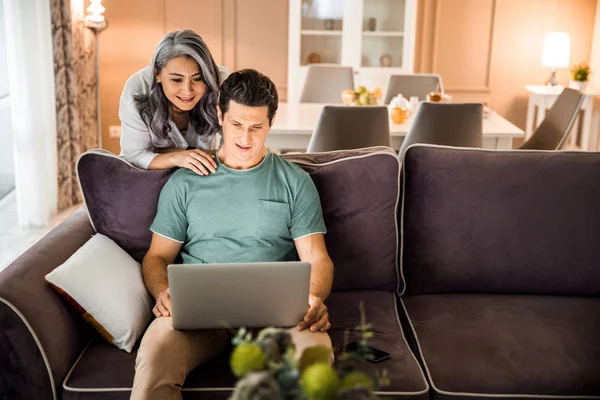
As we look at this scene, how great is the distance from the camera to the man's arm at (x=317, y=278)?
1942 mm

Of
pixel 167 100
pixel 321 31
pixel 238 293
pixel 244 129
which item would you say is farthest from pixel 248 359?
pixel 321 31

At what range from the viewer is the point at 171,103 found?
98.6 inches

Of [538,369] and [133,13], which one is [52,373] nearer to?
[538,369]

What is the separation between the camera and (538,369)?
76.7 inches

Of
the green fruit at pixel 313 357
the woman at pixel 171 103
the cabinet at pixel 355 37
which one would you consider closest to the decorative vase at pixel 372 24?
the cabinet at pixel 355 37

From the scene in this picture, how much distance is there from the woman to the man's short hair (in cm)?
27

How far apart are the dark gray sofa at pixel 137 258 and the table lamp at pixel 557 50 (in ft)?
13.0

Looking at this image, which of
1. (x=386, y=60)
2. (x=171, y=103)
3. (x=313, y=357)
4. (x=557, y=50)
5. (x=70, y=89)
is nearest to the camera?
(x=313, y=357)

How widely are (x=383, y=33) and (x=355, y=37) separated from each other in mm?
227

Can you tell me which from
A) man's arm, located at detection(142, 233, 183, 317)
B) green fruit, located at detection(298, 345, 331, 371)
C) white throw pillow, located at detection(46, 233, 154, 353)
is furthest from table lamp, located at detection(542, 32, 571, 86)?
green fruit, located at detection(298, 345, 331, 371)

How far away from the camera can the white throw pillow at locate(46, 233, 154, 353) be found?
197cm

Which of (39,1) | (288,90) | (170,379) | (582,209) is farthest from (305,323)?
Answer: (288,90)

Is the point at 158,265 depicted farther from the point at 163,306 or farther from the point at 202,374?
the point at 202,374

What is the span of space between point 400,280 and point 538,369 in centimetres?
61
